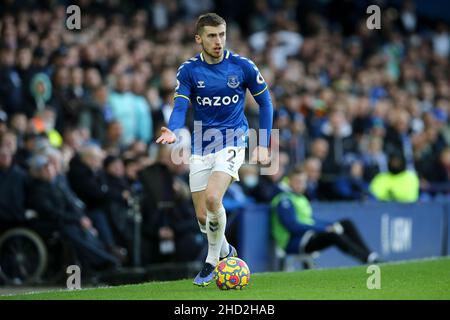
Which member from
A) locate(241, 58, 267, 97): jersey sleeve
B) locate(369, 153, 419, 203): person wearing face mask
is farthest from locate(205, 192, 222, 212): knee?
locate(369, 153, 419, 203): person wearing face mask

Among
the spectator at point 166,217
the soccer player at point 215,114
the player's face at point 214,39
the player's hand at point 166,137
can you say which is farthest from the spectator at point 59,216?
the player's face at point 214,39

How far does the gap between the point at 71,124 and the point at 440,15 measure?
17.2m

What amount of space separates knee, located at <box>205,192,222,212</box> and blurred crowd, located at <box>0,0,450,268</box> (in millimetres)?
3982

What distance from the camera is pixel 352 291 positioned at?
934cm

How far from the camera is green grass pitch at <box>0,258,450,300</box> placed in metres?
9.00

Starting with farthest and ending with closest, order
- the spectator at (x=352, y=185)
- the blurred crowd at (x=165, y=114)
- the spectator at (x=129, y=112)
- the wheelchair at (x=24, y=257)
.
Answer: the spectator at (x=352, y=185), the spectator at (x=129, y=112), the blurred crowd at (x=165, y=114), the wheelchair at (x=24, y=257)

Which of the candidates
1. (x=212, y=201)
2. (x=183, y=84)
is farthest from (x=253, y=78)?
(x=212, y=201)

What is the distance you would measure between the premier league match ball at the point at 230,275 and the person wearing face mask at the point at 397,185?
8205 millimetres

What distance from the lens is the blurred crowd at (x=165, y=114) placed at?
552 inches

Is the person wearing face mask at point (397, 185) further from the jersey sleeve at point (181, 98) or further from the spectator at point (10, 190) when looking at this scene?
the jersey sleeve at point (181, 98)

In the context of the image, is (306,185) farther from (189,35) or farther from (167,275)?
(189,35)

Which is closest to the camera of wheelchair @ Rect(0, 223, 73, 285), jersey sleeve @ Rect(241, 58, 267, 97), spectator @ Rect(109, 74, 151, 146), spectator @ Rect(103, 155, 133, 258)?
jersey sleeve @ Rect(241, 58, 267, 97)

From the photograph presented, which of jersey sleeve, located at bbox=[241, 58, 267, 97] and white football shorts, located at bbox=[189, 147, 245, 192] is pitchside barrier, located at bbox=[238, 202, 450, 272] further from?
jersey sleeve, located at bbox=[241, 58, 267, 97]
